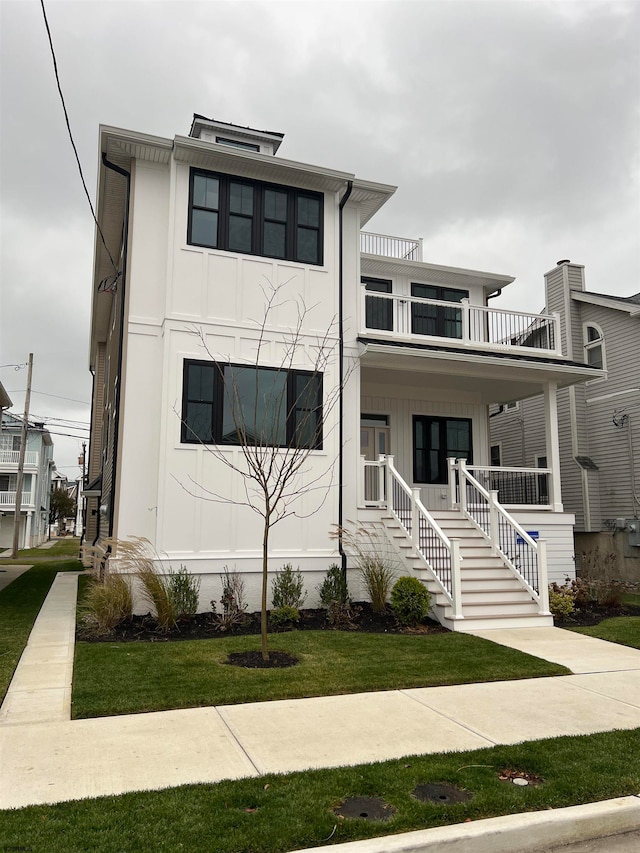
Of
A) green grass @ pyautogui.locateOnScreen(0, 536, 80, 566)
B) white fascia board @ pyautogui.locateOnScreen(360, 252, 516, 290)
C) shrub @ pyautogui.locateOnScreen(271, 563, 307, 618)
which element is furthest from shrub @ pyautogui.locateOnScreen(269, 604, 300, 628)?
green grass @ pyautogui.locateOnScreen(0, 536, 80, 566)

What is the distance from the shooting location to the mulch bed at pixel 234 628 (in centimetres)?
920

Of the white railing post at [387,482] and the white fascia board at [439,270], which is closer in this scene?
the white railing post at [387,482]

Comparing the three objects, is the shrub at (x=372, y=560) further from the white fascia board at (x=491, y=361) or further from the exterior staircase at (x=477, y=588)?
the white fascia board at (x=491, y=361)

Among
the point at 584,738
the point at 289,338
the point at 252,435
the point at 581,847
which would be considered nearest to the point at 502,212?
the point at 289,338

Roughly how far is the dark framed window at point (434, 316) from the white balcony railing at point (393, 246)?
0.98m

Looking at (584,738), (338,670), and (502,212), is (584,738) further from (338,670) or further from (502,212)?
(502,212)

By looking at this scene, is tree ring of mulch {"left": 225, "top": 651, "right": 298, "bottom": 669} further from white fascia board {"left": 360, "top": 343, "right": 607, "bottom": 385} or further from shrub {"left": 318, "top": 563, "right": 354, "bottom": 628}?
white fascia board {"left": 360, "top": 343, "right": 607, "bottom": 385}

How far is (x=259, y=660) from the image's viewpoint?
7734mm

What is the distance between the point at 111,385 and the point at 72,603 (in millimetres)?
6092

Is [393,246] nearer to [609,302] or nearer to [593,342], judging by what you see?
[609,302]

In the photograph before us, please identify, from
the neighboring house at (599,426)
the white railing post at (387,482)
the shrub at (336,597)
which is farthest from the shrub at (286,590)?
the neighboring house at (599,426)

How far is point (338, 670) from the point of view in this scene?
731 centimetres

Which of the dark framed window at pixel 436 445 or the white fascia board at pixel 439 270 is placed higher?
the white fascia board at pixel 439 270

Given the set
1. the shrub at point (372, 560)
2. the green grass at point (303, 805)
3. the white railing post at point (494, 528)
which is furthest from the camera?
the white railing post at point (494, 528)
